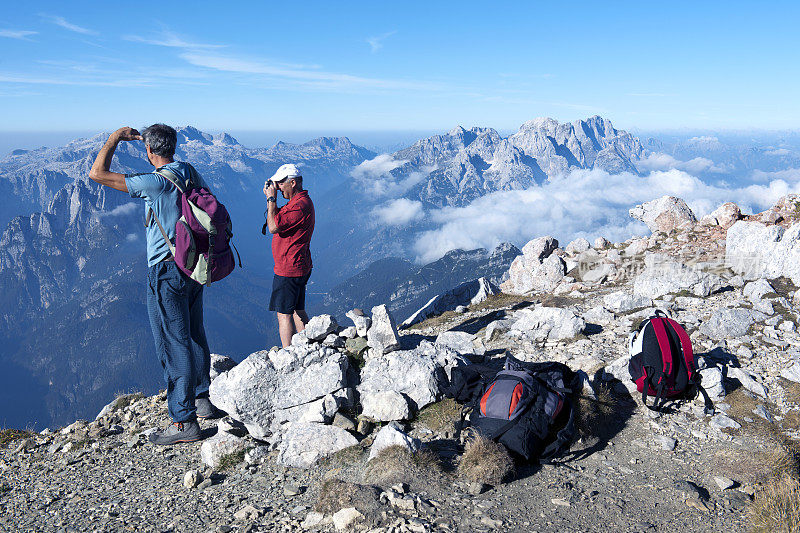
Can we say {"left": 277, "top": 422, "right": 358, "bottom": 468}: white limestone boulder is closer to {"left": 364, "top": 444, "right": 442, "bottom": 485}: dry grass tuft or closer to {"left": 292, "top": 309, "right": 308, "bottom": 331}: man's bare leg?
{"left": 364, "top": 444, "right": 442, "bottom": 485}: dry grass tuft

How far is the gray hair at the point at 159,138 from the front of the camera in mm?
6129

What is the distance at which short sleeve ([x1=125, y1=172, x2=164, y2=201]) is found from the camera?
19.5 feet

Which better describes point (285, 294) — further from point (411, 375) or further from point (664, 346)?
point (664, 346)

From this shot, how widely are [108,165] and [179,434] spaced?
4.13 meters

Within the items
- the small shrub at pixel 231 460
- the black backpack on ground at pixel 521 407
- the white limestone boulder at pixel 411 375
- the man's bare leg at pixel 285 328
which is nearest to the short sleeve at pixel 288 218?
the man's bare leg at pixel 285 328

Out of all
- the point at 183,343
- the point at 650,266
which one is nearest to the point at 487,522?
the point at 183,343

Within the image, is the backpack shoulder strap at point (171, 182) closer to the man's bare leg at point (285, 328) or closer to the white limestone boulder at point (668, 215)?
the man's bare leg at point (285, 328)

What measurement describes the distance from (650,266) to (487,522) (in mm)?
15219

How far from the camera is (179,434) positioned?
682 cm

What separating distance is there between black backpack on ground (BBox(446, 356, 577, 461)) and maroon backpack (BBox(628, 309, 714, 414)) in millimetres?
1292

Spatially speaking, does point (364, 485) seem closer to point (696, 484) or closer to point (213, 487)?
point (213, 487)

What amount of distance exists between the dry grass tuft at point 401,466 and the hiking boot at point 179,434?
10.4ft

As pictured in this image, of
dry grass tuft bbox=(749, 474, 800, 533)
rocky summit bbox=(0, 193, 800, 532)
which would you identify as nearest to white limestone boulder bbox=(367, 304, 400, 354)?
rocky summit bbox=(0, 193, 800, 532)

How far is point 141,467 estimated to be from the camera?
6363mm
